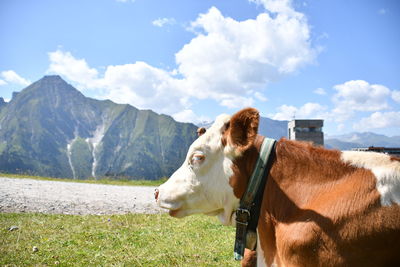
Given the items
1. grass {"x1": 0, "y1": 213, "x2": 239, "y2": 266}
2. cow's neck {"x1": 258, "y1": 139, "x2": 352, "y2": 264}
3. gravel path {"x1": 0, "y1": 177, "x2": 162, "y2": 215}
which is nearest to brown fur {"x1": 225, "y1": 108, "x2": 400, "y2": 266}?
cow's neck {"x1": 258, "y1": 139, "x2": 352, "y2": 264}

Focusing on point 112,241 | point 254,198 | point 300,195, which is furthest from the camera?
point 112,241

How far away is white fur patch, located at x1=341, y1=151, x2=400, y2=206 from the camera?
1.96 metres

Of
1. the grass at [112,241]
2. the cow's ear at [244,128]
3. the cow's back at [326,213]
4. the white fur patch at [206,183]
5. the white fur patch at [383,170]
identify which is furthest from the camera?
the grass at [112,241]

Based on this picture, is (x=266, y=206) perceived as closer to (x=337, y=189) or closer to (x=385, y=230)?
(x=337, y=189)

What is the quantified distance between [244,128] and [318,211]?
825mm

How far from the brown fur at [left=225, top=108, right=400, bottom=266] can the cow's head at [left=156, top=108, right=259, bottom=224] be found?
0.09 feet

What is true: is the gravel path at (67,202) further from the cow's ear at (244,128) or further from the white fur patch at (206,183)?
the cow's ear at (244,128)

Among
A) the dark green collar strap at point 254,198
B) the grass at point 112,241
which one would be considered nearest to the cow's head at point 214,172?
the dark green collar strap at point 254,198

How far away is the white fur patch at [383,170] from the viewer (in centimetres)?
196

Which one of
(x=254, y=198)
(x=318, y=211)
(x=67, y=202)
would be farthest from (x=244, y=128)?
(x=67, y=202)

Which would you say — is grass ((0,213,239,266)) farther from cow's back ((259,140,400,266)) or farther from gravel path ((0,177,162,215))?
cow's back ((259,140,400,266))

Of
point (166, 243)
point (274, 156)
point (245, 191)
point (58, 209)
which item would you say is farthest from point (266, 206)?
point (58, 209)

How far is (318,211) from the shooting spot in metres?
2.06

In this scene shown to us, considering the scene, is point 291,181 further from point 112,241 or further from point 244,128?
point 112,241
